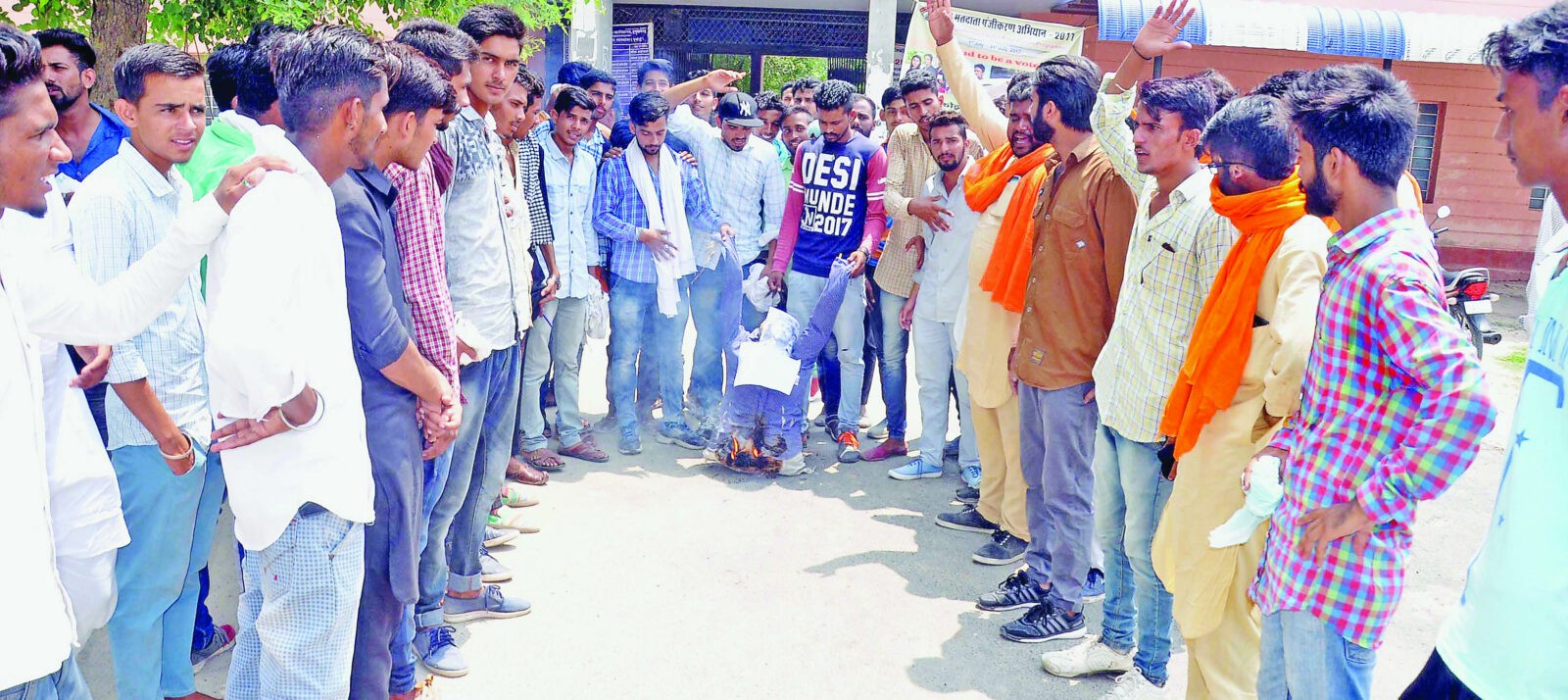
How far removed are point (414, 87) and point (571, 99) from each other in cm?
291

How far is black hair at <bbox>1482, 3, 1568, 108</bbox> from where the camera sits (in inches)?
68.1

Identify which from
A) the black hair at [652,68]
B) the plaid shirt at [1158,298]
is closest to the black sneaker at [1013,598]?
the plaid shirt at [1158,298]

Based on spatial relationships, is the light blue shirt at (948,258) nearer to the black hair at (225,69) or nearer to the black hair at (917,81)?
the black hair at (917,81)

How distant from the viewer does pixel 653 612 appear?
402 cm

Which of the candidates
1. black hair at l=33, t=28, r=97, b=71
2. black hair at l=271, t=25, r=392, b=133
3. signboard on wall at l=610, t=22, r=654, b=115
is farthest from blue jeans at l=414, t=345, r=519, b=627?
signboard on wall at l=610, t=22, r=654, b=115

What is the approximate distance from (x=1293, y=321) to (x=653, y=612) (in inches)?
96.3

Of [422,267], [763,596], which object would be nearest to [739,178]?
[763,596]

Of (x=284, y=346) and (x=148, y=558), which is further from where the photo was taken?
(x=148, y=558)

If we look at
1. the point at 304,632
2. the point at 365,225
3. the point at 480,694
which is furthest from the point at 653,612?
the point at 365,225

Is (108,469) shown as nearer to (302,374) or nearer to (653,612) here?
(302,374)

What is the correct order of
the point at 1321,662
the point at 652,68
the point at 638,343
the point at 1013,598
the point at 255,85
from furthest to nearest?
the point at 652,68
the point at 638,343
the point at 1013,598
the point at 255,85
the point at 1321,662

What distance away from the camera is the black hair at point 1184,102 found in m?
3.22

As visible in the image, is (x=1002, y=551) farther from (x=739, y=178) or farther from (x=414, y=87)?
(x=414, y=87)

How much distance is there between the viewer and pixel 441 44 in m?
3.30
